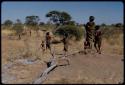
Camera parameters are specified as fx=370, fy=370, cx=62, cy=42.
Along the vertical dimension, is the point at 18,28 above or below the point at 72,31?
below

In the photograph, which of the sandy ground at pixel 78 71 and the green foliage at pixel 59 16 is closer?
the sandy ground at pixel 78 71

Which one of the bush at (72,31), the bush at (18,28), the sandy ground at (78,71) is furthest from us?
the bush at (18,28)

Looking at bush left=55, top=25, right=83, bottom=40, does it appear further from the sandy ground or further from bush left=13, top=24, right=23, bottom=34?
the sandy ground

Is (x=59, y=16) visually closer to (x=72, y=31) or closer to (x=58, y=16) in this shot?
(x=58, y=16)

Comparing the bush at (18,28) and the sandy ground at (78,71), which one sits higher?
the sandy ground at (78,71)

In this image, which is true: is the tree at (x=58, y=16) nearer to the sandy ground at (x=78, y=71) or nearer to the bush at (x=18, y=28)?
the bush at (x=18, y=28)

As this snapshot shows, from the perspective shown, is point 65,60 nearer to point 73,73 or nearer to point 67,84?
point 73,73

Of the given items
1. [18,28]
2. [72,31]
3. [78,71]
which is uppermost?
[78,71]

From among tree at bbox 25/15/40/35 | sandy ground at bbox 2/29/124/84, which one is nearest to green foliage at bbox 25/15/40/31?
tree at bbox 25/15/40/35

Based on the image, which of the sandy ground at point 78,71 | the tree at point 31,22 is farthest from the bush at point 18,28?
the sandy ground at point 78,71

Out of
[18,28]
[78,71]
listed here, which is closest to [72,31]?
[18,28]

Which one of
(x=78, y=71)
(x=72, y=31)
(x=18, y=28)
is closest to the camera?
(x=78, y=71)

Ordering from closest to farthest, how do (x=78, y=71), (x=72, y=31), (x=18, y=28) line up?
1. (x=78, y=71)
2. (x=72, y=31)
3. (x=18, y=28)

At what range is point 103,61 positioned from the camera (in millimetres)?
9953
